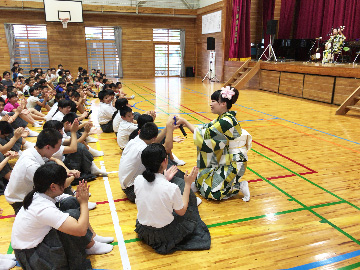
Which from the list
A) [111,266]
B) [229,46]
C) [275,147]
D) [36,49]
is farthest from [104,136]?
[36,49]

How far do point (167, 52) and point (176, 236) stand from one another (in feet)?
55.7

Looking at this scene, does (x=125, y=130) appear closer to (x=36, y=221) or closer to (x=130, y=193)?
(x=130, y=193)

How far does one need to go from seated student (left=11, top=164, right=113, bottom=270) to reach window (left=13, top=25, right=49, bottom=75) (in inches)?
639

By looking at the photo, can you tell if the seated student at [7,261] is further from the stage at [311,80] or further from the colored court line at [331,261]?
the stage at [311,80]

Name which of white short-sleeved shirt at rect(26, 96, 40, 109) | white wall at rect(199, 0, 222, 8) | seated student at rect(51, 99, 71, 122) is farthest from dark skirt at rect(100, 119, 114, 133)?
white wall at rect(199, 0, 222, 8)

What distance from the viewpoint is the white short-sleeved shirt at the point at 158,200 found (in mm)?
2188

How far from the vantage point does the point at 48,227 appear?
1873 mm

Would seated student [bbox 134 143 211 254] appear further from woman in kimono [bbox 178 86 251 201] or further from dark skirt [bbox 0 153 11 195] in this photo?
dark skirt [bbox 0 153 11 195]

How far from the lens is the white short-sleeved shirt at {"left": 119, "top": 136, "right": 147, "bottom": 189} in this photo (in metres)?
2.89

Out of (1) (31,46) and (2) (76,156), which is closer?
(2) (76,156)

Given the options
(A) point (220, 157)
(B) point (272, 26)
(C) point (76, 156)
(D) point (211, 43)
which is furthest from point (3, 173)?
(D) point (211, 43)

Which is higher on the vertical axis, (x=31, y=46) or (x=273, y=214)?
(x=31, y=46)

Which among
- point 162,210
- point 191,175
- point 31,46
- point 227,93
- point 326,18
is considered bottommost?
point 162,210

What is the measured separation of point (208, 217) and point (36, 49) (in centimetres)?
1612
